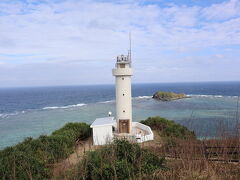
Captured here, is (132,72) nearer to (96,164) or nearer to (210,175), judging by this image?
(96,164)

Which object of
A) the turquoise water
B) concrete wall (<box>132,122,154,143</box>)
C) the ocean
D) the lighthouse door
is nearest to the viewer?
concrete wall (<box>132,122,154,143</box>)

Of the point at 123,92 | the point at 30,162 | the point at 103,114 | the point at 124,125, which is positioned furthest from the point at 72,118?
the point at 30,162

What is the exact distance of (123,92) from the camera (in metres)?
14.6

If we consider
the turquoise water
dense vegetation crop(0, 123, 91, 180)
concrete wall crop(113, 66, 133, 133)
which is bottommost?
the turquoise water

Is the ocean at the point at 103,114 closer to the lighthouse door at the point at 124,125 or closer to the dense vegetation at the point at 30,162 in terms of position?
the dense vegetation at the point at 30,162

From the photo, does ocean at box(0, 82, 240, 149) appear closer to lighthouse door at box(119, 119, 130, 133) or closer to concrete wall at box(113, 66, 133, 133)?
lighthouse door at box(119, 119, 130, 133)

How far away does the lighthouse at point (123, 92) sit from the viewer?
14539 mm

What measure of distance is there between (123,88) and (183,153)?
10593 mm

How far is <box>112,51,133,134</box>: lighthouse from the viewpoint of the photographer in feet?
47.7

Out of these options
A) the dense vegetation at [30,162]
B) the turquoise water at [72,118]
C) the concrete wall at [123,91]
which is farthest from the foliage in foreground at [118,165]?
the concrete wall at [123,91]

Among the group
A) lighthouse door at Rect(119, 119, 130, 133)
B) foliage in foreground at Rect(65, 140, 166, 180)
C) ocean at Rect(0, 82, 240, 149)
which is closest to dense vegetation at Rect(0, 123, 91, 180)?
foliage in foreground at Rect(65, 140, 166, 180)

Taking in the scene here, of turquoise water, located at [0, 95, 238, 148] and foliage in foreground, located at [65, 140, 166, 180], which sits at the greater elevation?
foliage in foreground, located at [65, 140, 166, 180]

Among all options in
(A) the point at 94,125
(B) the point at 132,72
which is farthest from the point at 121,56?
(A) the point at 94,125

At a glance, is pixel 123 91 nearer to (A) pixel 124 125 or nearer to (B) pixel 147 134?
(A) pixel 124 125
